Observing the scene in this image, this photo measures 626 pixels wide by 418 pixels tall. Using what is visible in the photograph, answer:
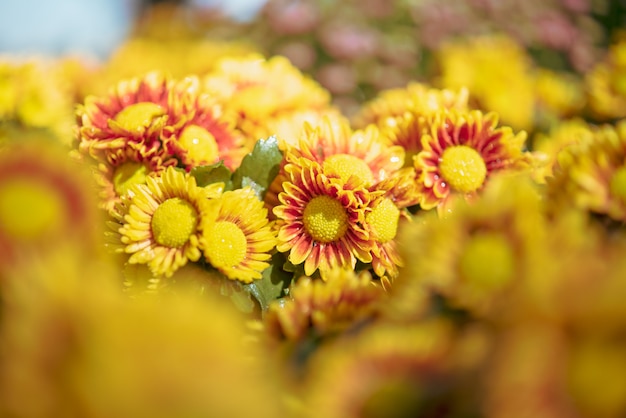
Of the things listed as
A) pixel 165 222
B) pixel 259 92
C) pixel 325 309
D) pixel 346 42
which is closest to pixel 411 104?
pixel 259 92

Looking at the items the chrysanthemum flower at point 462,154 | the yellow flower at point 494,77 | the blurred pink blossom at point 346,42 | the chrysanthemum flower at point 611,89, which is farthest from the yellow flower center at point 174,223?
the blurred pink blossom at point 346,42

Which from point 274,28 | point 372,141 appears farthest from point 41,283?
point 274,28

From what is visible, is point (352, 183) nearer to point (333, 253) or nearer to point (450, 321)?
point (333, 253)

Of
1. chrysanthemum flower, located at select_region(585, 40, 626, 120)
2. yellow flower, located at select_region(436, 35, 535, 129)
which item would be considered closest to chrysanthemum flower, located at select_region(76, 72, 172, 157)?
yellow flower, located at select_region(436, 35, 535, 129)

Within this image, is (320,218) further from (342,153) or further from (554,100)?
(554,100)

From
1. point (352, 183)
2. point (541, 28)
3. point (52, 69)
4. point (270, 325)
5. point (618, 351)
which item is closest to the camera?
point (618, 351)

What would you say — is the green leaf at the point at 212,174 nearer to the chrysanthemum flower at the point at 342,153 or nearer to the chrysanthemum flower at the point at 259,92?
the chrysanthemum flower at the point at 342,153

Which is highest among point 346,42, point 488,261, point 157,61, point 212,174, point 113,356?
point 113,356
